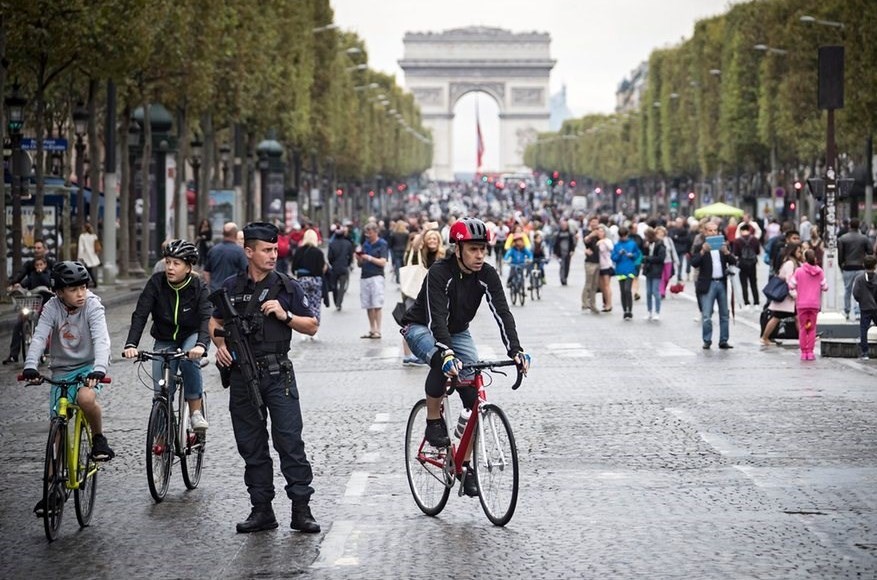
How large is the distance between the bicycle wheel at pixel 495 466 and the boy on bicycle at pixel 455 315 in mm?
119

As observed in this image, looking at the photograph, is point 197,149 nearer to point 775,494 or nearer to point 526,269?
point 526,269

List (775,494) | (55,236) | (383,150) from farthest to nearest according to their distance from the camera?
1. (383,150)
2. (55,236)
3. (775,494)

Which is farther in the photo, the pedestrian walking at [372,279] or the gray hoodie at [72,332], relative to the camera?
the pedestrian walking at [372,279]

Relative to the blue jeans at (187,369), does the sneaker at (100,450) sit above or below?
below

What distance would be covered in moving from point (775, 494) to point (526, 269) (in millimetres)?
29764

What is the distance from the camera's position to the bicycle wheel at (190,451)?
12.9 metres

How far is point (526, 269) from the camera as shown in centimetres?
4228

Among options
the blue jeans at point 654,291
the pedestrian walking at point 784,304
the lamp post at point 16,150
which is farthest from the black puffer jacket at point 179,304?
the lamp post at point 16,150

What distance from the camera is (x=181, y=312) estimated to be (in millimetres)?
13023

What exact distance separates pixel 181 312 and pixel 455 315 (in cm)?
209

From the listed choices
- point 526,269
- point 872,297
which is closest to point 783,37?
point 526,269

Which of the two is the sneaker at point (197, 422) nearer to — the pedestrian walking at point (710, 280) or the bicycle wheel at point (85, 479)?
the bicycle wheel at point (85, 479)

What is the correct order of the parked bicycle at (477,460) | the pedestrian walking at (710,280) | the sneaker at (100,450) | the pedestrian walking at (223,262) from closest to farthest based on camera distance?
the parked bicycle at (477,460) → the sneaker at (100,450) → the pedestrian walking at (223,262) → the pedestrian walking at (710,280)

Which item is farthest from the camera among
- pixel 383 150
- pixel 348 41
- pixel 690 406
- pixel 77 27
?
pixel 383 150
